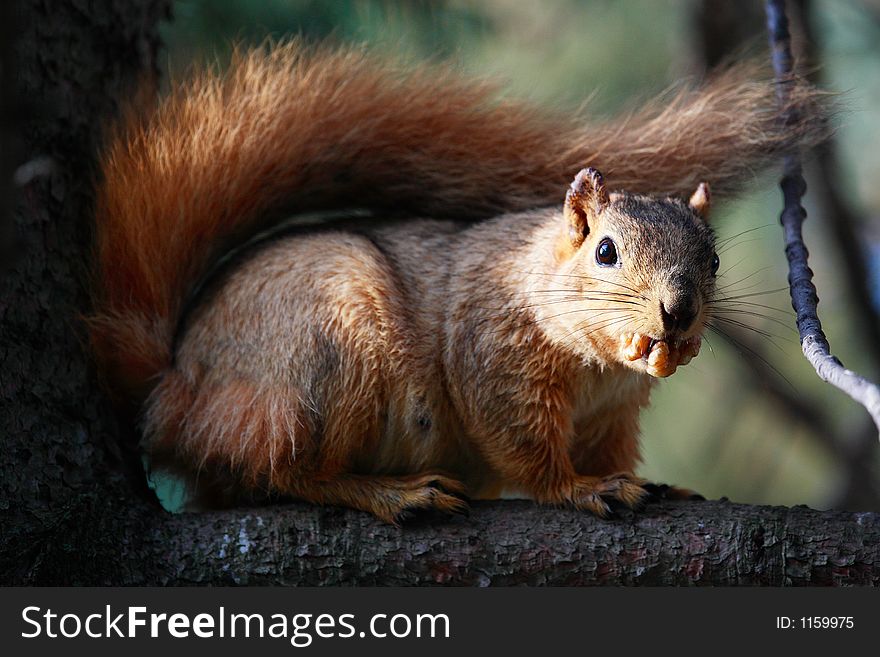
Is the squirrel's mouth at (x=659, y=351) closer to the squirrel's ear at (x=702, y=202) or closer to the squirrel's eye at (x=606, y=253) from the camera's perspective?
the squirrel's eye at (x=606, y=253)

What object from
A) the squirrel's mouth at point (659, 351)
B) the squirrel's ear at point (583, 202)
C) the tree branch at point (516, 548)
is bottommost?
the tree branch at point (516, 548)

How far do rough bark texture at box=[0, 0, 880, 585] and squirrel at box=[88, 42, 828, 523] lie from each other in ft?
0.28

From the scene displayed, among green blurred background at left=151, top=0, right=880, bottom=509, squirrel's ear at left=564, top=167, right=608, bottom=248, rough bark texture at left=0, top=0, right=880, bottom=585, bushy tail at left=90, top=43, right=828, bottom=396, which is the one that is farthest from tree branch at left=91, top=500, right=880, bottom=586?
squirrel's ear at left=564, top=167, right=608, bottom=248

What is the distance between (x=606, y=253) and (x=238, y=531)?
38.5 inches

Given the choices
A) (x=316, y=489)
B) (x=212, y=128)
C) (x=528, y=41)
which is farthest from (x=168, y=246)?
(x=528, y=41)

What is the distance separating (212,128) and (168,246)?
314mm

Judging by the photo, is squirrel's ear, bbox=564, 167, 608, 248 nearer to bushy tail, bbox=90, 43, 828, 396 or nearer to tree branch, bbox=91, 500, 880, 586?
bushy tail, bbox=90, 43, 828, 396

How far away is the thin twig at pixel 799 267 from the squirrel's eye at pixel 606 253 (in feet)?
1.14

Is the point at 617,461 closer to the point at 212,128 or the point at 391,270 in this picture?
the point at 391,270

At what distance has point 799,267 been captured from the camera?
1790 millimetres

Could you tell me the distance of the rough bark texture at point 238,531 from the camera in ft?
6.00

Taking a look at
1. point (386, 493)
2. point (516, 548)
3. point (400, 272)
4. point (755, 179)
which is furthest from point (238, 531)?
point (755, 179)

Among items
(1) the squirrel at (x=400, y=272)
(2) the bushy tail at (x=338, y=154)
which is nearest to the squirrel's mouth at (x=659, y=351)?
(1) the squirrel at (x=400, y=272)

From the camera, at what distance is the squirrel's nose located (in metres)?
1.70
